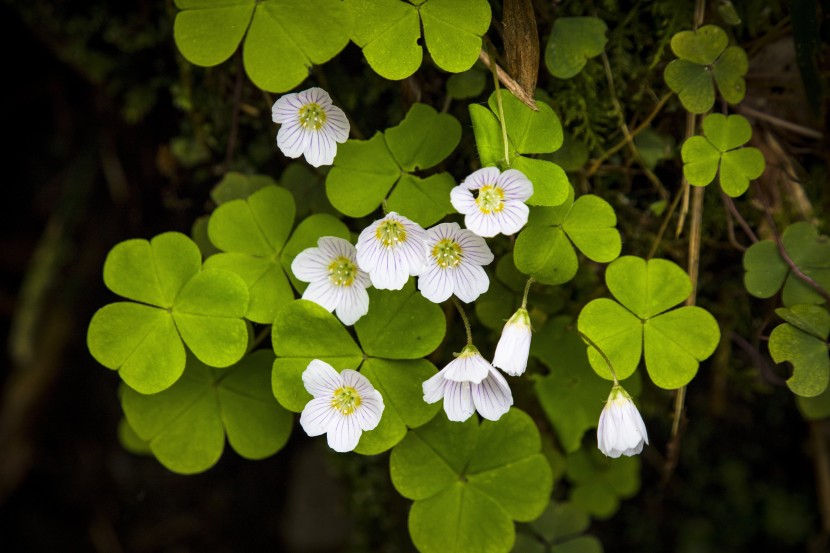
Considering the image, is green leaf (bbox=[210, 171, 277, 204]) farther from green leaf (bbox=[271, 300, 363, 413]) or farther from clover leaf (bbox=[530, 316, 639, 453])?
clover leaf (bbox=[530, 316, 639, 453])

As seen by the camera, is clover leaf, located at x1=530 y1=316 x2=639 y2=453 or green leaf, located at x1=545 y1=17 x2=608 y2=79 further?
clover leaf, located at x1=530 y1=316 x2=639 y2=453

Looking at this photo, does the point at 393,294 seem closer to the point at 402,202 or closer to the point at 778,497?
the point at 402,202

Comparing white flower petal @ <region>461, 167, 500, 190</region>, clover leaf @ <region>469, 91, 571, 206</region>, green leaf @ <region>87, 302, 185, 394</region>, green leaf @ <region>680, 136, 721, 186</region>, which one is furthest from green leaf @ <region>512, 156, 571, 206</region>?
green leaf @ <region>87, 302, 185, 394</region>

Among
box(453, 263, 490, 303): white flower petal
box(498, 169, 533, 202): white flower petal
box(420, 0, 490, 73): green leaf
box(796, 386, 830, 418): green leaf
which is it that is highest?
box(420, 0, 490, 73): green leaf

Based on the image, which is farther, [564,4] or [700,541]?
[700,541]

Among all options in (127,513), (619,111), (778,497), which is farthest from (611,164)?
(127,513)
